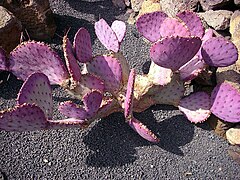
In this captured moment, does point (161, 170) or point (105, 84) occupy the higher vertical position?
point (105, 84)

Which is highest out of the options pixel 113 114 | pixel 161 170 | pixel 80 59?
pixel 80 59

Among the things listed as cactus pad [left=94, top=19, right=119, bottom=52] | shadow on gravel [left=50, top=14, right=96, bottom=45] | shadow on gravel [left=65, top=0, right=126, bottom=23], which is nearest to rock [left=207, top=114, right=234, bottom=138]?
cactus pad [left=94, top=19, right=119, bottom=52]

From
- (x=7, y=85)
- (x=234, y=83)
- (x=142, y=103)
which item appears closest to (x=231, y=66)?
(x=234, y=83)

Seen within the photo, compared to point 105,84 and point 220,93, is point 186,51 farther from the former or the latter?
point 105,84

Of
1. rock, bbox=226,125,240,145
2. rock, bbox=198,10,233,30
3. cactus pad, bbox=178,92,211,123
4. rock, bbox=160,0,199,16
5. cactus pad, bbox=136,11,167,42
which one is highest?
cactus pad, bbox=136,11,167,42

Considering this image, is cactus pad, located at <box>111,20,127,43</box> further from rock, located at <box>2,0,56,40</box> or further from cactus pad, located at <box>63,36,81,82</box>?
rock, located at <box>2,0,56,40</box>

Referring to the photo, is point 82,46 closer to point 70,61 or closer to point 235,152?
point 70,61

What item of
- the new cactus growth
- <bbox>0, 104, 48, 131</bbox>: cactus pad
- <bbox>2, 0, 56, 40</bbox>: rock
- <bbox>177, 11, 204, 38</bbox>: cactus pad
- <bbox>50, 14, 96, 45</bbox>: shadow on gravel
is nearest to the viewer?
<bbox>0, 104, 48, 131</bbox>: cactus pad
